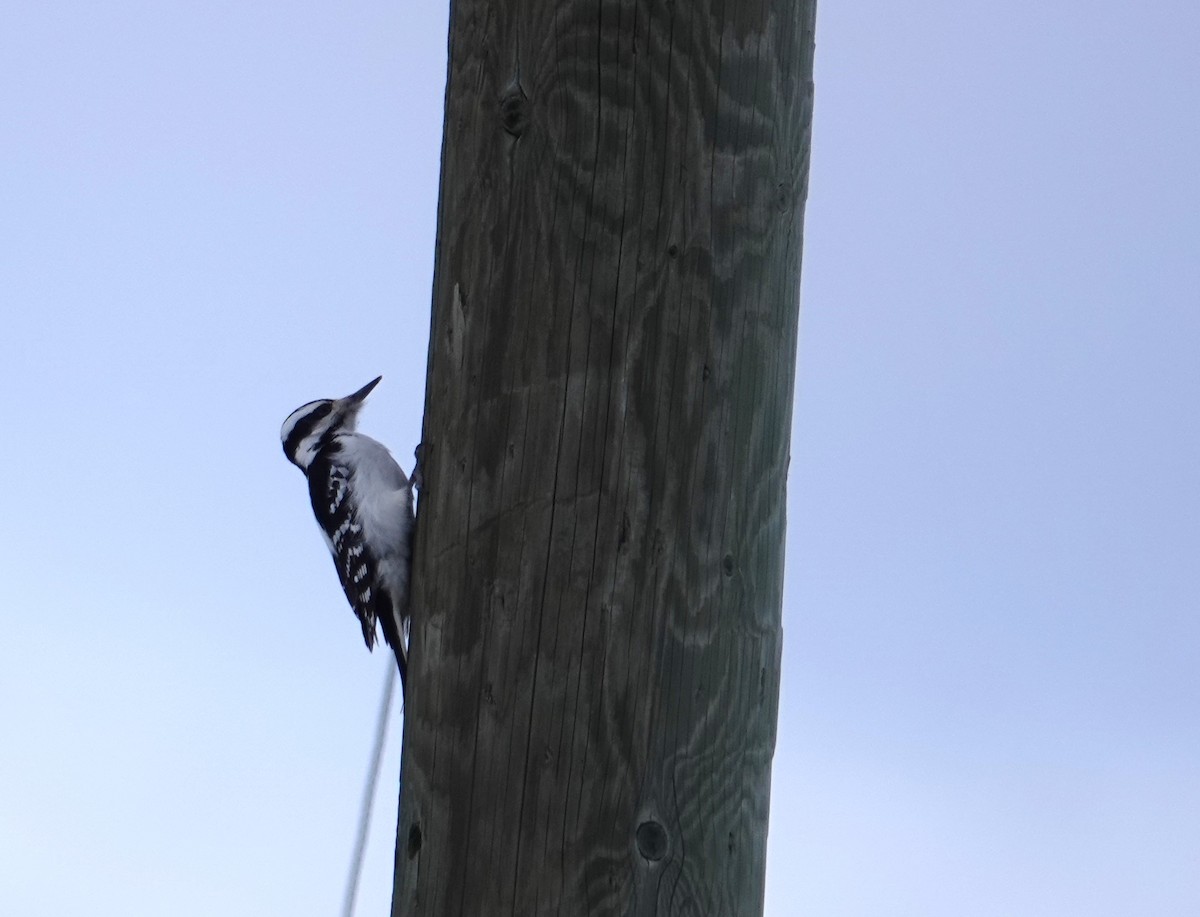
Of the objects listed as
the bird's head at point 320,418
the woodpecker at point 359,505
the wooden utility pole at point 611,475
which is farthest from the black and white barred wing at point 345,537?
the wooden utility pole at point 611,475

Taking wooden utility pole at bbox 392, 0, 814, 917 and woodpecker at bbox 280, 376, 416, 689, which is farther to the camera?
woodpecker at bbox 280, 376, 416, 689

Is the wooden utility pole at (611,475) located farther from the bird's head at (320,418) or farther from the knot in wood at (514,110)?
the bird's head at (320,418)

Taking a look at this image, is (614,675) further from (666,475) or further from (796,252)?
(796,252)

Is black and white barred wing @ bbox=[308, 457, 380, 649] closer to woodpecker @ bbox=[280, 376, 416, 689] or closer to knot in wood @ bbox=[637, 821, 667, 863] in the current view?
woodpecker @ bbox=[280, 376, 416, 689]

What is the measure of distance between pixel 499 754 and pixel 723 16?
3.75 feet

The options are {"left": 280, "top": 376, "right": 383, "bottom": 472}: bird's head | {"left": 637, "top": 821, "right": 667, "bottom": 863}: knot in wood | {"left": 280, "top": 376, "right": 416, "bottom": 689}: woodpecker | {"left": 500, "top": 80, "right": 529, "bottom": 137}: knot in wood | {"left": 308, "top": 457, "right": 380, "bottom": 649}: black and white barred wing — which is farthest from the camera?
{"left": 280, "top": 376, "right": 383, "bottom": 472}: bird's head

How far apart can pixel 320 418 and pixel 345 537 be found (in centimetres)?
120

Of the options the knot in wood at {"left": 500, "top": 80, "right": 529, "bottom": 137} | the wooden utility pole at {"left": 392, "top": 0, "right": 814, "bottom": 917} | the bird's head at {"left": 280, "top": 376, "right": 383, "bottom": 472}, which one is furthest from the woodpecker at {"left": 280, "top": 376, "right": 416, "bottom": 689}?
the knot in wood at {"left": 500, "top": 80, "right": 529, "bottom": 137}

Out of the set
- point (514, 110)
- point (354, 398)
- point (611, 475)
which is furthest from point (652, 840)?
point (354, 398)

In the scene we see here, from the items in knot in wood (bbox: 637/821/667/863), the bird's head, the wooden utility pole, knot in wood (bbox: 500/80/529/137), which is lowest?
knot in wood (bbox: 637/821/667/863)

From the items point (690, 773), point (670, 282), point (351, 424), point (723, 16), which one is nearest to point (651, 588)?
point (690, 773)

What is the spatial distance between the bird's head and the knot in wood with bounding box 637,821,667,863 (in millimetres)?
3889

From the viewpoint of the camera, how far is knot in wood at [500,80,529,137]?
6.88 ft

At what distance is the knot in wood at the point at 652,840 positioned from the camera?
1815mm
